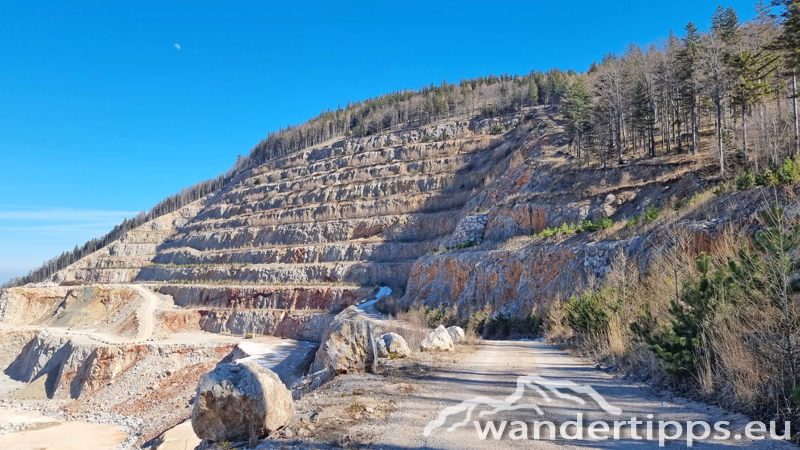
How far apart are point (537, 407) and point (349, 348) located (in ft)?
14.3

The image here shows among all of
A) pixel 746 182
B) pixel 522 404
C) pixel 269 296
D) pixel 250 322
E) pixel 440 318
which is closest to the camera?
pixel 522 404

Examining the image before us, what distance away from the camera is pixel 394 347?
10227 millimetres

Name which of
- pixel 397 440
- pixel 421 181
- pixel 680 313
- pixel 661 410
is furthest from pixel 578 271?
pixel 421 181

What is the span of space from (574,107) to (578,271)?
28.9 m

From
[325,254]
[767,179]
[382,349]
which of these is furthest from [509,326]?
[325,254]

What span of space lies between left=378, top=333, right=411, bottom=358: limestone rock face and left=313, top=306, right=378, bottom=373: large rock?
1334 millimetres

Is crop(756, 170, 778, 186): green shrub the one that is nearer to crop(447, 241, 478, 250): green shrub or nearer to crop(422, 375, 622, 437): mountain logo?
crop(422, 375, 622, 437): mountain logo

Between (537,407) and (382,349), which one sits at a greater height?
(537,407)

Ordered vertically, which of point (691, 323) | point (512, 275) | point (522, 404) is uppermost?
point (512, 275)

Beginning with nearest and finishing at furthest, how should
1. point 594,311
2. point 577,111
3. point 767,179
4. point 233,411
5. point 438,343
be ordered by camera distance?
point 233,411
point 594,311
point 438,343
point 767,179
point 577,111

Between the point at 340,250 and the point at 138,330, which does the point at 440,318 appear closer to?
the point at 340,250

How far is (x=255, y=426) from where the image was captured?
4.83 m

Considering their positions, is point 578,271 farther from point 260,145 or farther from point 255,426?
point 260,145

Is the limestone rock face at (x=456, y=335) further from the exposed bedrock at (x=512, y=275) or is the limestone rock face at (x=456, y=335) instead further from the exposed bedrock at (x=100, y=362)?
the exposed bedrock at (x=100, y=362)
